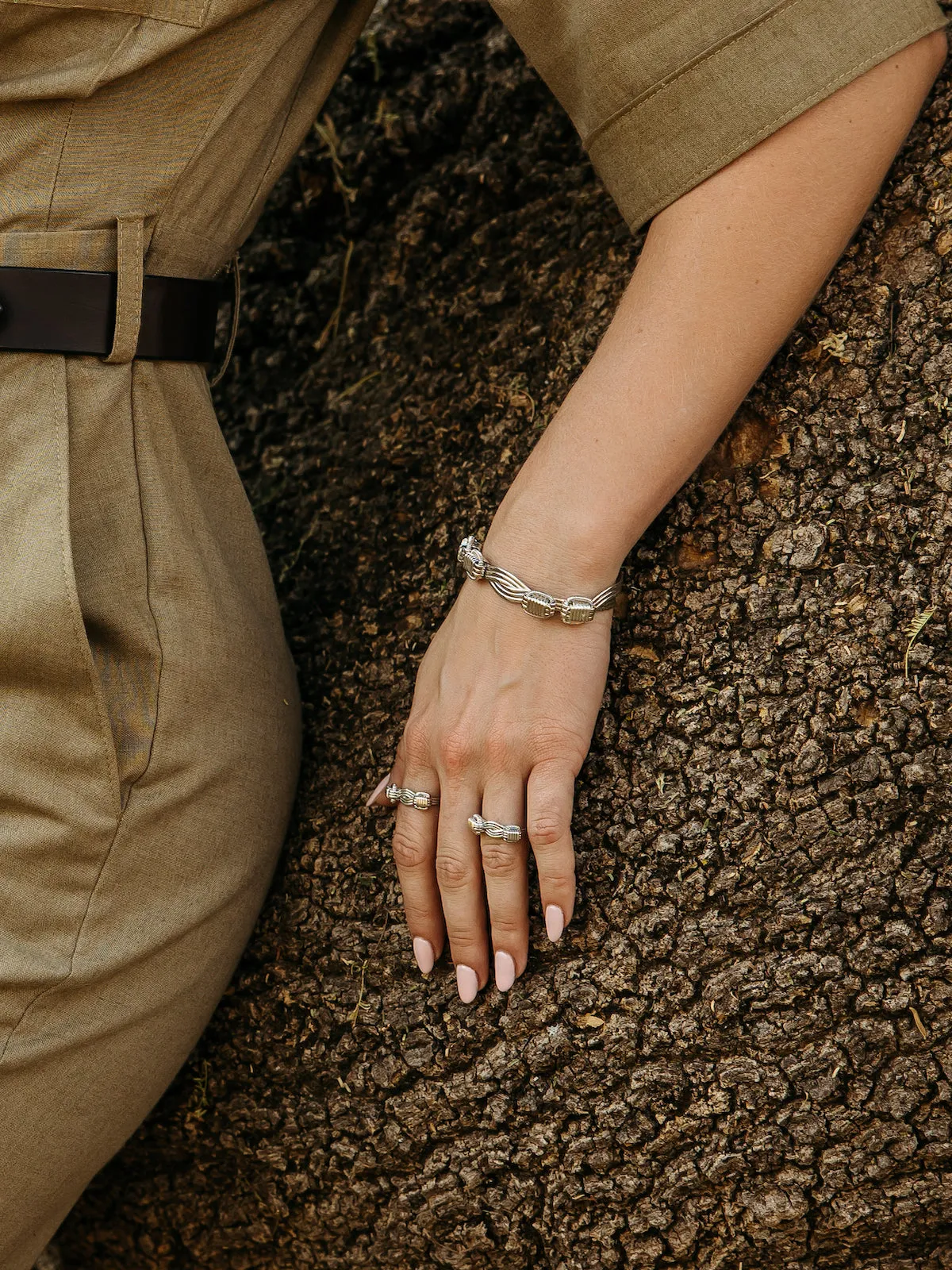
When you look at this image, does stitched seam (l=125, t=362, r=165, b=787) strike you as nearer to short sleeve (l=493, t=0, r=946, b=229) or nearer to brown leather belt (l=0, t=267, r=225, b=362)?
brown leather belt (l=0, t=267, r=225, b=362)

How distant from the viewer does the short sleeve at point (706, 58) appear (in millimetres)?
1133

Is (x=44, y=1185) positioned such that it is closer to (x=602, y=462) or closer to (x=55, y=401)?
(x=55, y=401)

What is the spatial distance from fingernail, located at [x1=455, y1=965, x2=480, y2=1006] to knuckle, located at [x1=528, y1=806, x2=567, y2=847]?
209 millimetres

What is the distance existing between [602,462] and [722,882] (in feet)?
1.63

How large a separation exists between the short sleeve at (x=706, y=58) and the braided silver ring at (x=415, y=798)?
71cm

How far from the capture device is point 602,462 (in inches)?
48.8

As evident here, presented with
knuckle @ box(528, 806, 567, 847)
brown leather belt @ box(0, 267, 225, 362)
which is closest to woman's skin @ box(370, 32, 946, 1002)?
knuckle @ box(528, 806, 567, 847)

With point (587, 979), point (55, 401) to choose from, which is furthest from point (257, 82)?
point (587, 979)

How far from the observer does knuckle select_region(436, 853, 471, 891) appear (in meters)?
1.29

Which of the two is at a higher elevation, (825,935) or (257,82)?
(257,82)

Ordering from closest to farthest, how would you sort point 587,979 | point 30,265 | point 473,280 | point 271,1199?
1. point 30,265
2. point 587,979
3. point 271,1199
4. point 473,280

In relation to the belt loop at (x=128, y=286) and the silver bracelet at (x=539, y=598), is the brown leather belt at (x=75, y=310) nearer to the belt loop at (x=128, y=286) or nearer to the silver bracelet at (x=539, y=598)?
the belt loop at (x=128, y=286)

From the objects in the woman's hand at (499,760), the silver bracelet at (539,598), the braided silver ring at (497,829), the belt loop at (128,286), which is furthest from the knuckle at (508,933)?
the belt loop at (128,286)

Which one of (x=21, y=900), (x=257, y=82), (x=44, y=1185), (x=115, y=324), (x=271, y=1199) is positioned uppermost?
(x=257, y=82)
